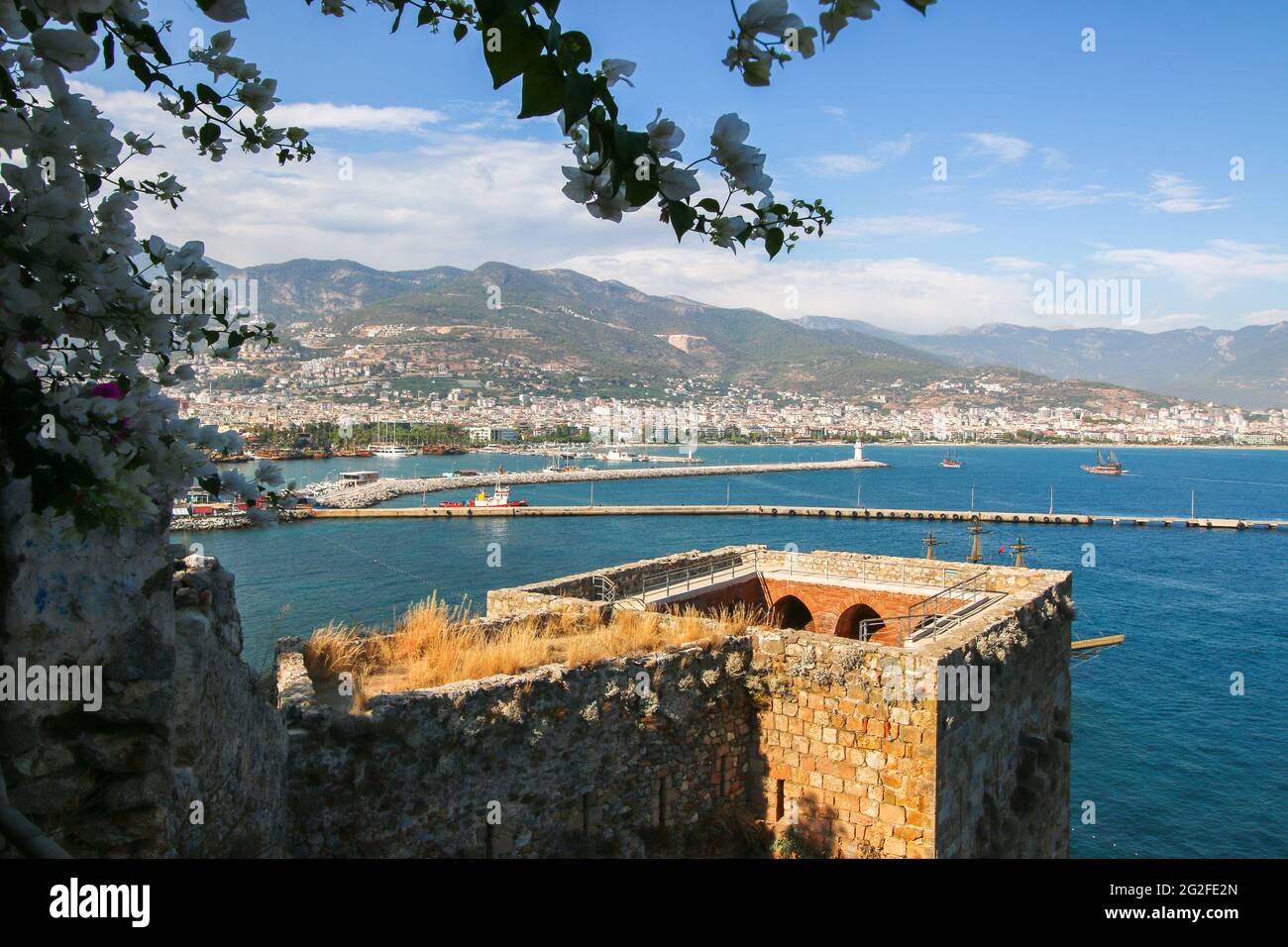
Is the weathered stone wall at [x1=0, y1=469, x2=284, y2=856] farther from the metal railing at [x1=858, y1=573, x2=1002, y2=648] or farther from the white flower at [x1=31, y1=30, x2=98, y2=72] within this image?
the metal railing at [x1=858, y1=573, x2=1002, y2=648]

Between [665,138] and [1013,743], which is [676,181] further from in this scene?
[1013,743]

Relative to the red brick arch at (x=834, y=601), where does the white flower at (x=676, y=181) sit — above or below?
above

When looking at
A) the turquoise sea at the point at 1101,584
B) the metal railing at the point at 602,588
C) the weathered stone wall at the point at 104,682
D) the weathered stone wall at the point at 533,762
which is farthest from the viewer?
the turquoise sea at the point at 1101,584

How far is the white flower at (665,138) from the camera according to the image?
179cm

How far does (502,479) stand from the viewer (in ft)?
333

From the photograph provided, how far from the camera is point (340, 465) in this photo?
409 ft

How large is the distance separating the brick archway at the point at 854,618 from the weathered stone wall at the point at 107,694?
466 inches

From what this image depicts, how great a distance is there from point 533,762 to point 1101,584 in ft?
163

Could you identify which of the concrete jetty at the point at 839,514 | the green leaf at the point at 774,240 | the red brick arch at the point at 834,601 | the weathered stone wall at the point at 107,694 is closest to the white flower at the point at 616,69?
the green leaf at the point at 774,240

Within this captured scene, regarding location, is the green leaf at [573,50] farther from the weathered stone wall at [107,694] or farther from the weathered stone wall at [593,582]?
the weathered stone wall at [593,582]

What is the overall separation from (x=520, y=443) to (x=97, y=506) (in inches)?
6559

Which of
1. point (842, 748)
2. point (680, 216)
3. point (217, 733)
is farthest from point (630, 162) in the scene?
point (842, 748)
